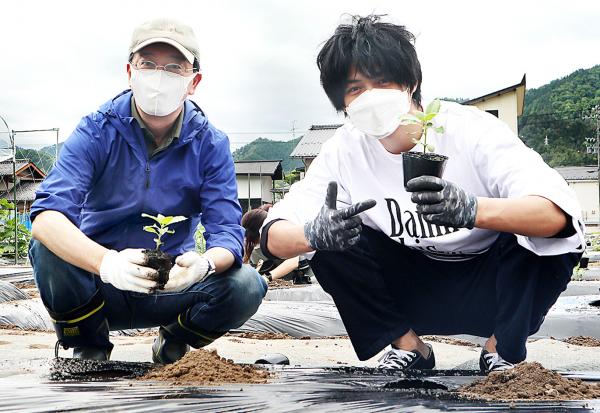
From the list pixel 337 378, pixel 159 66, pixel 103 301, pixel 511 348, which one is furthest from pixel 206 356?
pixel 159 66

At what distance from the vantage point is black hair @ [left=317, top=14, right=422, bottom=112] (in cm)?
173

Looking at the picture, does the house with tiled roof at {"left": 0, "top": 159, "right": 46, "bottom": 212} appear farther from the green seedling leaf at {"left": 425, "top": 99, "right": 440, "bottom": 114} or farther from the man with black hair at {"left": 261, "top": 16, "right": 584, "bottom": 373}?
the green seedling leaf at {"left": 425, "top": 99, "right": 440, "bottom": 114}

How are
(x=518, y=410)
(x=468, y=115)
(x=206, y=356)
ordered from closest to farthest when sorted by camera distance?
(x=518, y=410), (x=206, y=356), (x=468, y=115)

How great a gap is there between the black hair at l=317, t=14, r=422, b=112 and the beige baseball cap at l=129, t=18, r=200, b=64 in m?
0.44

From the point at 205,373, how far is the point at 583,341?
189 cm

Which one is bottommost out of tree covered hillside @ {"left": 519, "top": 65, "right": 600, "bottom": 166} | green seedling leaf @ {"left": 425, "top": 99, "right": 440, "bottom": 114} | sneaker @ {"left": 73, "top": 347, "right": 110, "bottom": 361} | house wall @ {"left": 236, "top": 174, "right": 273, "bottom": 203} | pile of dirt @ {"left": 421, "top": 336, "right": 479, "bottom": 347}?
pile of dirt @ {"left": 421, "top": 336, "right": 479, "bottom": 347}

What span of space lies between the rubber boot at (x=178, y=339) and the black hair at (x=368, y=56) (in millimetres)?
867

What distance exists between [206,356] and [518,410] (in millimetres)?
754

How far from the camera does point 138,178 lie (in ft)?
6.20

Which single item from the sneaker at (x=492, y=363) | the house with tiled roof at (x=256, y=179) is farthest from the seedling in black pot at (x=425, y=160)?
the house with tiled roof at (x=256, y=179)

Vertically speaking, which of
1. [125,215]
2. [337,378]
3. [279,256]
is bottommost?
[337,378]

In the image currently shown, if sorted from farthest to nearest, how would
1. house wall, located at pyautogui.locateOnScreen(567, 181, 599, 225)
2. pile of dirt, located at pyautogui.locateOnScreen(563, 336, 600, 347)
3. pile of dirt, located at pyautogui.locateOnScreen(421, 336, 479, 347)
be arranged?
house wall, located at pyautogui.locateOnScreen(567, 181, 599, 225)
pile of dirt, located at pyautogui.locateOnScreen(421, 336, 479, 347)
pile of dirt, located at pyautogui.locateOnScreen(563, 336, 600, 347)

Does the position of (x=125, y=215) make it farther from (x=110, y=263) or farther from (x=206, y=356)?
(x=206, y=356)

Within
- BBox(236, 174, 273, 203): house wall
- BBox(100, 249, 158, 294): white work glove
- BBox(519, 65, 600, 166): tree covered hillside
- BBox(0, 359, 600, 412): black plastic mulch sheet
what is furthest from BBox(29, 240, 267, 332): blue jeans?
BBox(519, 65, 600, 166): tree covered hillside
